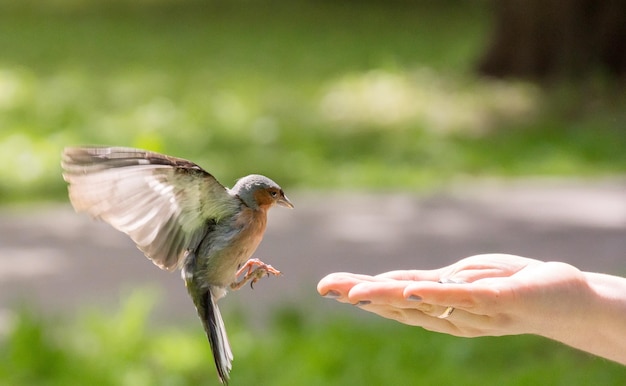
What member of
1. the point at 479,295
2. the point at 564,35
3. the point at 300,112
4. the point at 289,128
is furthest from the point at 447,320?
the point at 564,35

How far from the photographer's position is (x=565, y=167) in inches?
416

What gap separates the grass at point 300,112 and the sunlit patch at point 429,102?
0.03 m

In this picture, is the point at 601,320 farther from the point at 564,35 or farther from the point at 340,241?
the point at 564,35

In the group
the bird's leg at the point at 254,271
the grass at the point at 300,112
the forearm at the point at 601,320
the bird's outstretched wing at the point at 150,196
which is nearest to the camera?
the bird's outstretched wing at the point at 150,196

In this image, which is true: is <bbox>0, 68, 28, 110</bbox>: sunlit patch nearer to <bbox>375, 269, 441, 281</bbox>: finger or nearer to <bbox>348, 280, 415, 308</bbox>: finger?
<bbox>375, 269, 441, 281</bbox>: finger

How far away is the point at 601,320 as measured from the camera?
2832 millimetres

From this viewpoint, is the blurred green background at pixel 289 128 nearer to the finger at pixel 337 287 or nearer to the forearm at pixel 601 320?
the finger at pixel 337 287

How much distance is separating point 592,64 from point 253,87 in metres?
4.11

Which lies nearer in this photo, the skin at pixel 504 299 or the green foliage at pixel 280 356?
the skin at pixel 504 299

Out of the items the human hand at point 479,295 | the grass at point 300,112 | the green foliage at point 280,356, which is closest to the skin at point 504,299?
the human hand at point 479,295

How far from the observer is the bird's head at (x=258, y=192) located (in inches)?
95.2

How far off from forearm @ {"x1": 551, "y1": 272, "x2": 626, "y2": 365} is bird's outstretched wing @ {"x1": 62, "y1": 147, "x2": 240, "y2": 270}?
946 millimetres

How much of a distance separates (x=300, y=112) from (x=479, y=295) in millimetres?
10250

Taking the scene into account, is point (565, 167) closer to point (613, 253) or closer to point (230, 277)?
point (613, 253)
